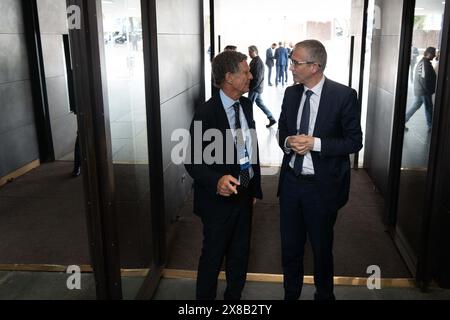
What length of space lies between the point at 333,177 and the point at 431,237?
1.03m

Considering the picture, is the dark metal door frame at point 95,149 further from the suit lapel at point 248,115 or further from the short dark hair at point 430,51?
the short dark hair at point 430,51

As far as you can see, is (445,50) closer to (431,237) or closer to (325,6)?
(431,237)

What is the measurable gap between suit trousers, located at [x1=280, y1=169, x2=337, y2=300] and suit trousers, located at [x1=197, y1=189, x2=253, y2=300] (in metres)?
0.26

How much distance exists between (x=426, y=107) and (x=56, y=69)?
17.7ft

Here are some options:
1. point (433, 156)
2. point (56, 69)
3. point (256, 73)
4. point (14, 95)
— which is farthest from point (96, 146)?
point (256, 73)

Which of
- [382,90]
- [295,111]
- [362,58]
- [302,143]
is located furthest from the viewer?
[362,58]

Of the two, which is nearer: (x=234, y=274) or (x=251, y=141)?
(x=251, y=141)

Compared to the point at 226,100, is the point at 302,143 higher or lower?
lower

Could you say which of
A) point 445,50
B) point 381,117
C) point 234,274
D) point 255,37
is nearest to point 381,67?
point 381,117

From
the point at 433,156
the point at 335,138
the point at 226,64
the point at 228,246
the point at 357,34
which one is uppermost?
the point at 357,34

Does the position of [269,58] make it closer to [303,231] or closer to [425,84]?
[425,84]

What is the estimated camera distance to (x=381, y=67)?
559 cm

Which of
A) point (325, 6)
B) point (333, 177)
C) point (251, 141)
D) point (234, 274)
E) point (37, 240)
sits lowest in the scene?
point (37, 240)

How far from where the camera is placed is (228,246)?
9.75 feet
